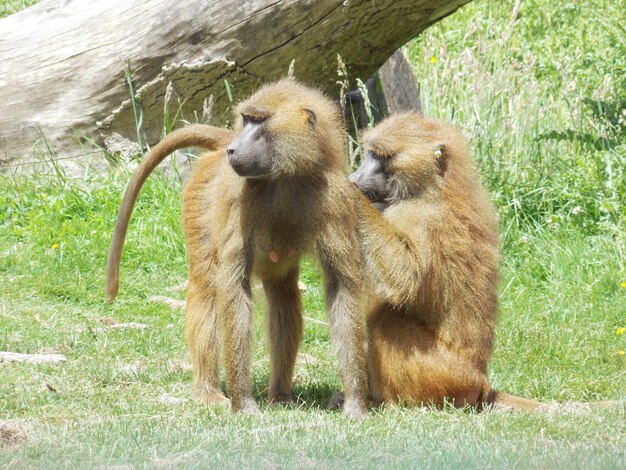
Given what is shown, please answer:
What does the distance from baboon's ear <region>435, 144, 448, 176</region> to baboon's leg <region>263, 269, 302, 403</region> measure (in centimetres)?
104

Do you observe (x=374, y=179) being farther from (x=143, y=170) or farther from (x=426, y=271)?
(x=143, y=170)

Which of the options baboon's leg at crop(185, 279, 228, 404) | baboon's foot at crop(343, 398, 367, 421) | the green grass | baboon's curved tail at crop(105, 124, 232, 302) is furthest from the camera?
baboon's curved tail at crop(105, 124, 232, 302)

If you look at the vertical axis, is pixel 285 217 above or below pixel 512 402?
above

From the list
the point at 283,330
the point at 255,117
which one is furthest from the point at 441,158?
the point at 283,330

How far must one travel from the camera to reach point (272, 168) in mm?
4969

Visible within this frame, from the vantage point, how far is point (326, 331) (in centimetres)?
714

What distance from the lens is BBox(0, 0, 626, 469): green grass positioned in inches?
167

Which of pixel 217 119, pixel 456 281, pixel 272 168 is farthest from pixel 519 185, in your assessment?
pixel 272 168

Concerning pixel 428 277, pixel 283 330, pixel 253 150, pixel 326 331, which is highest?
pixel 253 150

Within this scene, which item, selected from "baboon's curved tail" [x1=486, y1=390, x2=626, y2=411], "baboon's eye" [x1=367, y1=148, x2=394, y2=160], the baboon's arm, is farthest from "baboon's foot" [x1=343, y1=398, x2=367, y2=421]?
"baboon's eye" [x1=367, y1=148, x2=394, y2=160]

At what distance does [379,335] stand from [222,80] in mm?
3997

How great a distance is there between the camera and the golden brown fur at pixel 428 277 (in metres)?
5.17

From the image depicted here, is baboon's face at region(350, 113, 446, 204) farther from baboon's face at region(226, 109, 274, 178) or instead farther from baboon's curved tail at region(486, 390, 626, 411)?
baboon's curved tail at region(486, 390, 626, 411)

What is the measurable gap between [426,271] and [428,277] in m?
0.05
